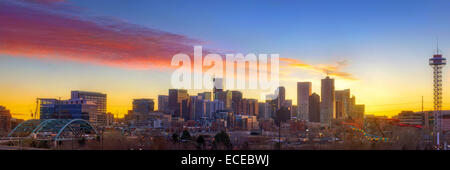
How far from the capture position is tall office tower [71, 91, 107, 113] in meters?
142

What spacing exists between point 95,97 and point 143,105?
1704 cm

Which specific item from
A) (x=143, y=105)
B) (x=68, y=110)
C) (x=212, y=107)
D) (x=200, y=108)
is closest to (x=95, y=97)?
(x=143, y=105)

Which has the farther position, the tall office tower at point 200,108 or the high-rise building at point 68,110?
the tall office tower at point 200,108

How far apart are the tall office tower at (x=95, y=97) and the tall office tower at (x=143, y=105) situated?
10.8 meters

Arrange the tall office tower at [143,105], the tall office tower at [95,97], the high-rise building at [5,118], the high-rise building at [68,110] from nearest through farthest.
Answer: the high-rise building at [5,118], the high-rise building at [68,110], the tall office tower at [95,97], the tall office tower at [143,105]

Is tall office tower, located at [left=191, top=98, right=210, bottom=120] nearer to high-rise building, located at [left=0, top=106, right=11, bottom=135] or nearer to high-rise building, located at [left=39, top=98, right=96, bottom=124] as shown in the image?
high-rise building, located at [left=39, top=98, right=96, bottom=124]

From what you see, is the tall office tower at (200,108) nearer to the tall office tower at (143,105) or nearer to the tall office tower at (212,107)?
the tall office tower at (212,107)

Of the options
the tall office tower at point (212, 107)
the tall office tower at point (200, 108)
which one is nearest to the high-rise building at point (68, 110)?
the tall office tower at point (200, 108)

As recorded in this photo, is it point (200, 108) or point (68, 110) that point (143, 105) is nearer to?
point (200, 108)

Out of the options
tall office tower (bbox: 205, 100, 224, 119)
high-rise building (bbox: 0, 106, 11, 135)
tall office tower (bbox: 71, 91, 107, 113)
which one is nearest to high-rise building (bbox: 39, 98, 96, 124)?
high-rise building (bbox: 0, 106, 11, 135)

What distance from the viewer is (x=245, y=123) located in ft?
470

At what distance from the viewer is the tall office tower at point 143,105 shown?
147125mm

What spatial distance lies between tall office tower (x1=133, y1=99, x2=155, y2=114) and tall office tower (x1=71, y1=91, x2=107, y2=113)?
1081 cm
